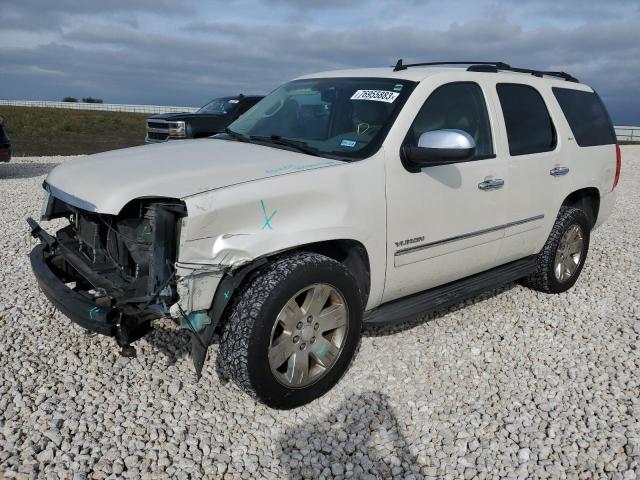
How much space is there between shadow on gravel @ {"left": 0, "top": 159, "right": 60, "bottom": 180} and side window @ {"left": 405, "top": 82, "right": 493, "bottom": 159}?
34.5 ft

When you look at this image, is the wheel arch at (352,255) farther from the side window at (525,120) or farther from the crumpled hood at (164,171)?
the side window at (525,120)

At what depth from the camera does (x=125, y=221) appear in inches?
124

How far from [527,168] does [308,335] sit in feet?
7.79

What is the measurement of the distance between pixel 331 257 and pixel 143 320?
117 centimetres

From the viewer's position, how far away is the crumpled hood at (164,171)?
9.34 feet

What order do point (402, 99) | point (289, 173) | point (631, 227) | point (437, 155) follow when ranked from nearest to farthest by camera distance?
point (289, 173) < point (437, 155) < point (402, 99) < point (631, 227)

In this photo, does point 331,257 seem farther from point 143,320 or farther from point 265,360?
point 143,320

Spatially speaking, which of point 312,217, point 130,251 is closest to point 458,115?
point 312,217

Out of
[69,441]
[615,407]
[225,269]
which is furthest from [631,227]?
[69,441]

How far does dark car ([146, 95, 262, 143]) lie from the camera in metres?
12.7

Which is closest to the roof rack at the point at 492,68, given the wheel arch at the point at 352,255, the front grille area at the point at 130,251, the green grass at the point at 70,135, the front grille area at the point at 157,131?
the wheel arch at the point at 352,255

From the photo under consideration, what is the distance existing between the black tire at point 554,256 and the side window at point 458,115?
4.42 feet

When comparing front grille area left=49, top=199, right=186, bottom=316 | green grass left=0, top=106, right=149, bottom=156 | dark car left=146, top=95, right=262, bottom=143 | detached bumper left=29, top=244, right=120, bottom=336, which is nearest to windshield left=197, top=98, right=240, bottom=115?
dark car left=146, top=95, right=262, bottom=143

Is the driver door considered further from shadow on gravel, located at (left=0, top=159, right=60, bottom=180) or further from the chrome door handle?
shadow on gravel, located at (left=0, top=159, right=60, bottom=180)
